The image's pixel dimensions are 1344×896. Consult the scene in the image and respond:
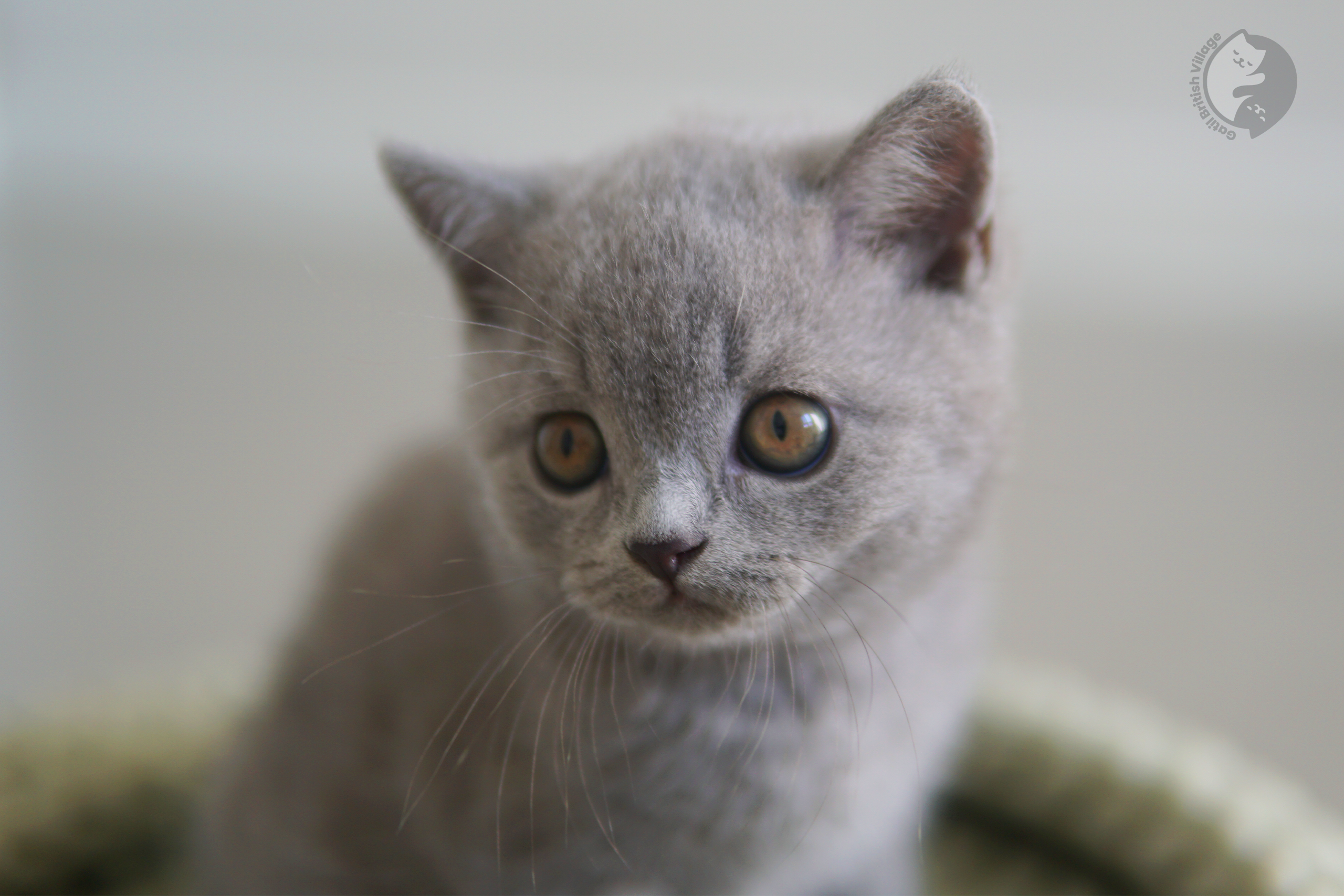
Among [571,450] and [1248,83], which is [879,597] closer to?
[571,450]

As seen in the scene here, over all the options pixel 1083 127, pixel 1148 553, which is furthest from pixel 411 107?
pixel 1148 553

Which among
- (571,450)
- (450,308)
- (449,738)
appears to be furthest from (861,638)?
(450,308)

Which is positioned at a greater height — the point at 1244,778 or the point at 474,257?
the point at 474,257

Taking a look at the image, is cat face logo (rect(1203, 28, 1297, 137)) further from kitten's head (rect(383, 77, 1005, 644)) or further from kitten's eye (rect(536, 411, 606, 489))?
kitten's eye (rect(536, 411, 606, 489))

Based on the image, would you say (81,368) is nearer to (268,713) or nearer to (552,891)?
(268,713)

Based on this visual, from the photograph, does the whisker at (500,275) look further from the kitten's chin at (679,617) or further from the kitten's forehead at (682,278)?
the kitten's chin at (679,617)

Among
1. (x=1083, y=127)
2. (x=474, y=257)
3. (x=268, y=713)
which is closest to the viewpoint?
(x=474, y=257)

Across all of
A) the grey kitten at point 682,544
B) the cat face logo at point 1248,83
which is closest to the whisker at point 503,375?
the grey kitten at point 682,544

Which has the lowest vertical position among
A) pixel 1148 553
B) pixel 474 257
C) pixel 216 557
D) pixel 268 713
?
pixel 216 557
